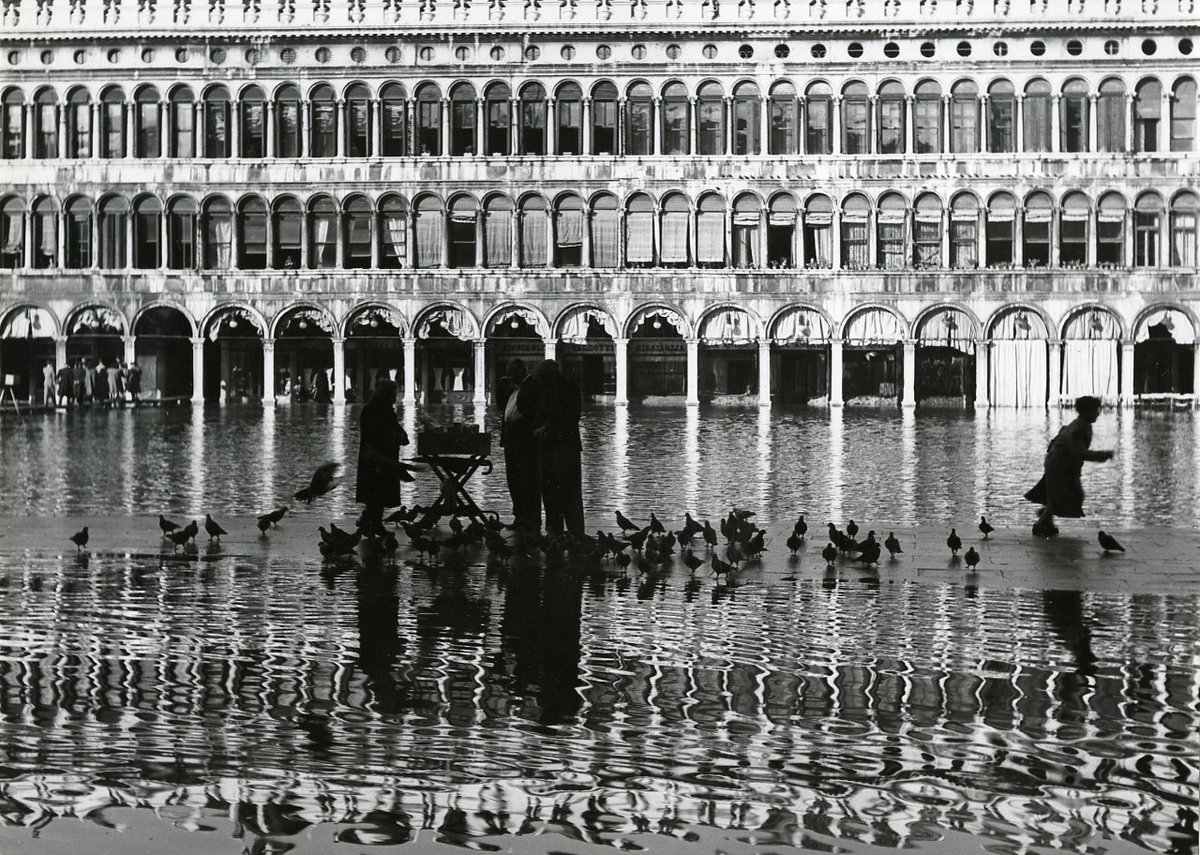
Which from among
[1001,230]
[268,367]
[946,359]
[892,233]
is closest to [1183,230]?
[1001,230]

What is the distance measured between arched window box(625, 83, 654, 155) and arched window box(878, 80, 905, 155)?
256 inches

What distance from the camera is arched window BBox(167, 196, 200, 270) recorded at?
2183 inches

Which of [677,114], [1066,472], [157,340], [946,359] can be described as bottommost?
[1066,472]

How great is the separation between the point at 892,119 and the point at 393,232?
14.7 meters

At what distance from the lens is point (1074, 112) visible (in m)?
53.0

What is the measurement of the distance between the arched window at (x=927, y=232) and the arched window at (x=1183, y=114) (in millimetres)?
6765

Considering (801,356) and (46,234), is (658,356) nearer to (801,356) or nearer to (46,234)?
(801,356)

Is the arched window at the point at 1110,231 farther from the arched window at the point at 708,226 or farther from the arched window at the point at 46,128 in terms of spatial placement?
the arched window at the point at 46,128

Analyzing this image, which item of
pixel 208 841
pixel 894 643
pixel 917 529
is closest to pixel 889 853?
pixel 208 841

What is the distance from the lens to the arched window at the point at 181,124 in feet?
182

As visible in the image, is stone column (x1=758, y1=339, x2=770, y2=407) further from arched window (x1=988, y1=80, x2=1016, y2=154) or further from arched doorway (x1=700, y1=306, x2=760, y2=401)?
arched window (x1=988, y1=80, x2=1016, y2=154)

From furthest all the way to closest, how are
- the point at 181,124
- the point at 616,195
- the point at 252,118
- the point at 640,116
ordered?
1. the point at 181,124
2. the point at 252,118
3. the point at 616,195
4. the point at 640,116

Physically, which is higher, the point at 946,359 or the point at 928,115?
the point at 928,115

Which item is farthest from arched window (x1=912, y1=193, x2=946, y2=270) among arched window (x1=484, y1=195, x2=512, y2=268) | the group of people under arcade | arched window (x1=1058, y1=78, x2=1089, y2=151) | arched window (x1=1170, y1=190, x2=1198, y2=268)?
the group of people under arcade
